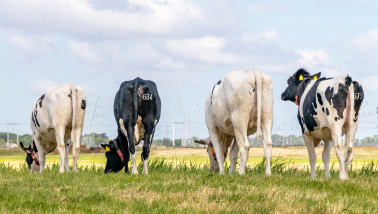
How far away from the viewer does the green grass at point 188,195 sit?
9242 mm

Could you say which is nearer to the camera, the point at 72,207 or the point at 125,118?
the point at 72,207

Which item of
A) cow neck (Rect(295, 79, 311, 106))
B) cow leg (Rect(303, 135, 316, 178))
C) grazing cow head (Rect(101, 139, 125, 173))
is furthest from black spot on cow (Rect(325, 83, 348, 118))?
grazing cow head (Rect(101, 139, 125, 173))

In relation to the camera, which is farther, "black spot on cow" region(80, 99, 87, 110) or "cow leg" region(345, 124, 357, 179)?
"black spot on cow" region(80, 99, 87, 110)

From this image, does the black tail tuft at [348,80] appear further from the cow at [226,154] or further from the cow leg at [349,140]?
the cow at [226,154]

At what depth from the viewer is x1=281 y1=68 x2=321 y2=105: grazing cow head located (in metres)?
16.7

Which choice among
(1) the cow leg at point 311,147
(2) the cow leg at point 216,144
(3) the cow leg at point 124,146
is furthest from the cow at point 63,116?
(1) the cow leg at point 311,147

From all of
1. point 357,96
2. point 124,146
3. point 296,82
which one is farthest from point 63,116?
point 357,96

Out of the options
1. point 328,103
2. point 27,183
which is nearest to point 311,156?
point 328,103

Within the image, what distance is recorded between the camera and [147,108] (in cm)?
1550

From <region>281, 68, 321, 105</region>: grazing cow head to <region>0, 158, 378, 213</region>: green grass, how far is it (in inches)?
179

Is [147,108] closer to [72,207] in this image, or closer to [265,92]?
[265,92]

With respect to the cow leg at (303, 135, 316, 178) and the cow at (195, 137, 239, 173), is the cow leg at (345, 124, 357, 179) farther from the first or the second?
the cow at (195, 137, 239, 173)

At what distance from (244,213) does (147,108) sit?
7.03 m

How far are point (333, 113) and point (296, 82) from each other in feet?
12.5
